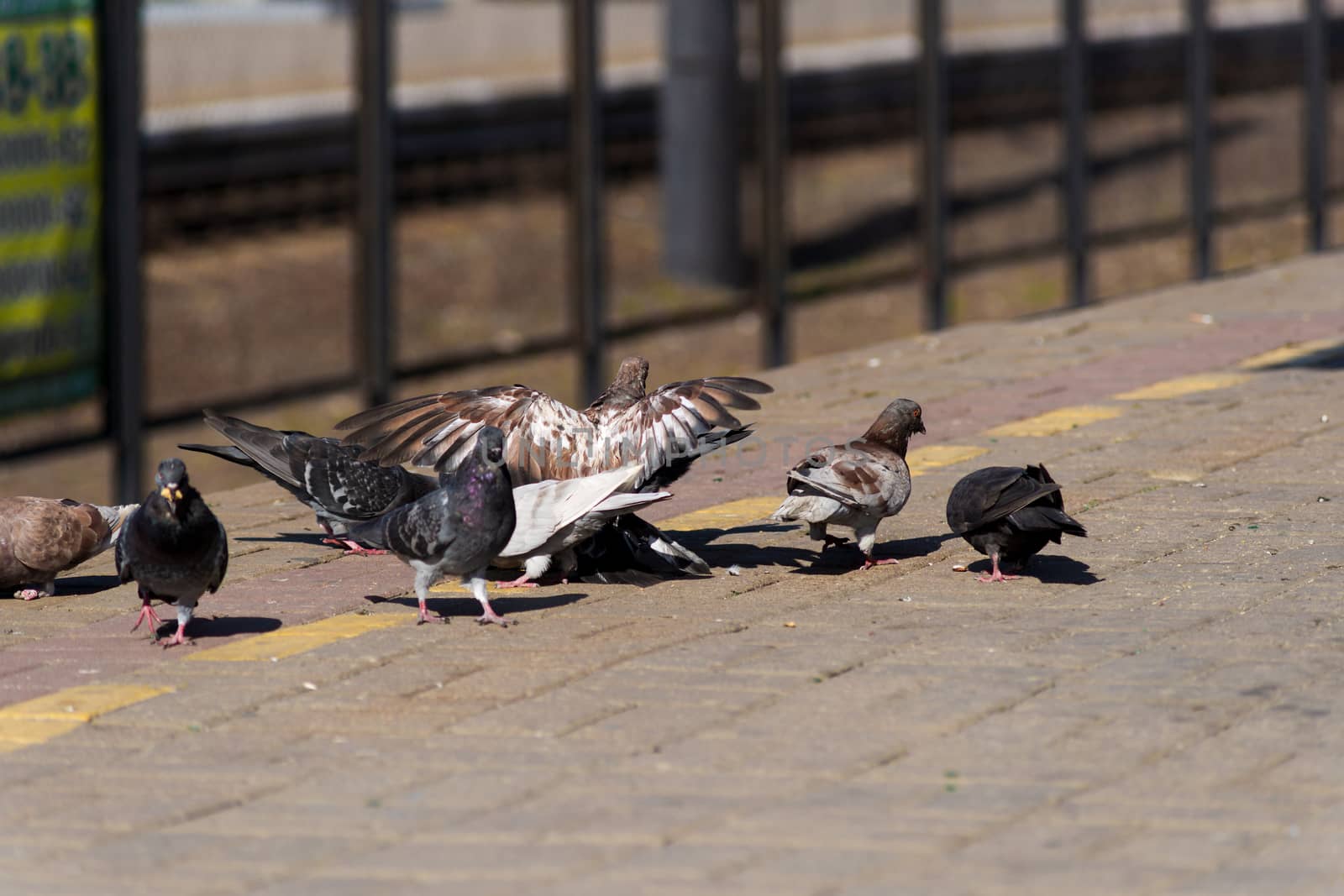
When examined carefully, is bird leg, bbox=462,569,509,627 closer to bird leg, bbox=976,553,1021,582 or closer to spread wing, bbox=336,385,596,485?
spread wing, bbox=336,385,596,485

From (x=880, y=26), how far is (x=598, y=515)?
8.59 metres

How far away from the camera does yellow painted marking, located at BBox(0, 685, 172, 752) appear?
537 cm

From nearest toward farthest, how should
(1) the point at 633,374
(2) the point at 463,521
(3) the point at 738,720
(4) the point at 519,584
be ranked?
(3) the point at 738,720, (2) the point at 463,521, (4) the point at 519,584, (1) the point at 633,374

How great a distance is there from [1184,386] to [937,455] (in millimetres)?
2212

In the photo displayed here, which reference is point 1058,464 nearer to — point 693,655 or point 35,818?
point 693,655

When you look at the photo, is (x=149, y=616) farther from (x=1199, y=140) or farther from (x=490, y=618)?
(x=1199, y=140)

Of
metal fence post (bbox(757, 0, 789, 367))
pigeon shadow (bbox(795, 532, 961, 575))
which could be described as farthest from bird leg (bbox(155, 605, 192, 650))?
metal fence post (bbox(757, 0, 789, 367))

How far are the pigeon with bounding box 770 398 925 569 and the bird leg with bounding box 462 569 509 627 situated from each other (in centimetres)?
98

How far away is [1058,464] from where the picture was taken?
880 centimetres

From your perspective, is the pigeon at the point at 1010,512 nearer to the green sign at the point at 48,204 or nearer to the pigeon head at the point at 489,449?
the pigeon head at the point at 489,449

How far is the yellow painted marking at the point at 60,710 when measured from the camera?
537 cm

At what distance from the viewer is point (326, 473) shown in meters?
7.18

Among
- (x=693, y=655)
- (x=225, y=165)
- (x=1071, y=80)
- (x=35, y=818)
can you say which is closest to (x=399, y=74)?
(x=225, y=165)

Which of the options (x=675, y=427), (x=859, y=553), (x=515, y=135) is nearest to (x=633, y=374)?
(x=675, y=427)
